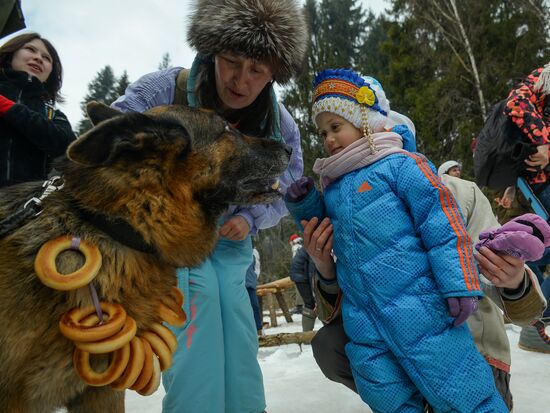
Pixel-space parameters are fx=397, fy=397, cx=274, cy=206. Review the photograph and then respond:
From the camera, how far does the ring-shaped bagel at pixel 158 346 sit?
1.67 meters

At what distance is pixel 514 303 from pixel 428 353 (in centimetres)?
67

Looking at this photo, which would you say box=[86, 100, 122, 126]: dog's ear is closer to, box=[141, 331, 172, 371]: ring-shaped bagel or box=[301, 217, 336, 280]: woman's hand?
box=[141, 331, 172, 371]: ring-shaped bagel

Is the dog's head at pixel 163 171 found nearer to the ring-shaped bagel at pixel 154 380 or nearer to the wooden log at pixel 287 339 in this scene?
the ring-shaped bagel at pixel 154 380

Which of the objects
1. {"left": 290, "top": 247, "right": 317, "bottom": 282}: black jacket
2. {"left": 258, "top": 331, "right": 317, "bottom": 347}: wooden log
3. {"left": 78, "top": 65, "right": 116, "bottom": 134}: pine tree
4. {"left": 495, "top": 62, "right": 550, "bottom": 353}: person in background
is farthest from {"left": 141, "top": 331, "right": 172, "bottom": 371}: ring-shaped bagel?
{"left": 78, "top": 65, "right": 116, "bottom": 134}: pine tree

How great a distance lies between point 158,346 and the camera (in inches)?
66.1

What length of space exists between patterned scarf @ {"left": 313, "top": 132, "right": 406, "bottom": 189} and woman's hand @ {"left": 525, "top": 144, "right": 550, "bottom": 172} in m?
2.01

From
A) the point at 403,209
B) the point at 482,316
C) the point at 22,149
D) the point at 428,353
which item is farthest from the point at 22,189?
the point at 482,316

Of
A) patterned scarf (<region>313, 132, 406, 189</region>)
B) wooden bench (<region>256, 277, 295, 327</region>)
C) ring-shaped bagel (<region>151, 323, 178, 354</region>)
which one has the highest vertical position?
patterned scarf (<region>313, 132, 406, 189</region>)

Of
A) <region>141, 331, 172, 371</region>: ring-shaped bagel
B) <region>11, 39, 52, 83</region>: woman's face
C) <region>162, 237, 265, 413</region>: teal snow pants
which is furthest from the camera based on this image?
<region>11, 39, 52, 83</region>: woman's face

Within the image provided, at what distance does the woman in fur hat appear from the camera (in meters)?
2.34

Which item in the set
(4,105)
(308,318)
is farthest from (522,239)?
(308,318)

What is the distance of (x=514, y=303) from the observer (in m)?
2.21

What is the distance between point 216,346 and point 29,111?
212 cm

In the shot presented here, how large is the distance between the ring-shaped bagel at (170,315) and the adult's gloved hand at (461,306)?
1.29 m
